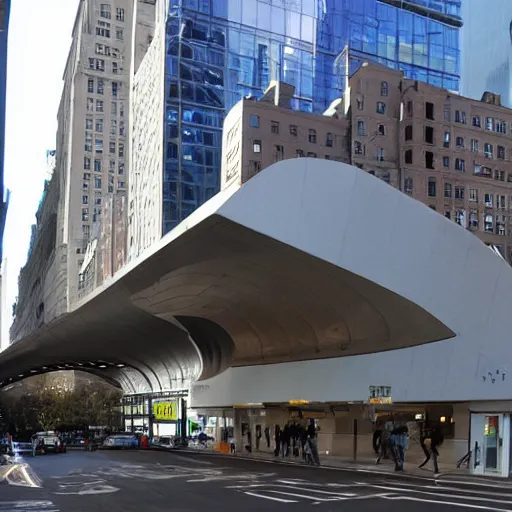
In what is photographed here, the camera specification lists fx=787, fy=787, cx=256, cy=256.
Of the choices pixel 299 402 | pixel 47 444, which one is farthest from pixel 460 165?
pixel 299 402

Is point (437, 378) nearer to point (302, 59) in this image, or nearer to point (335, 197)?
point (335, 197)

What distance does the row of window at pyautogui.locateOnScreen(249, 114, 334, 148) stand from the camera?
201ft

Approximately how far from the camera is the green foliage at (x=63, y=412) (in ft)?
286

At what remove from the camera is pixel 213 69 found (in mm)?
63750

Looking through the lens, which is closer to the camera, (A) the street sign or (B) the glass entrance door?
(B) the glass entrance door

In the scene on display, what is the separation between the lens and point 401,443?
2452cm

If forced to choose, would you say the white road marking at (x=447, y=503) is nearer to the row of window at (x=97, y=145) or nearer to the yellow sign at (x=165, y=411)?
the yellow sign at (x=165, y=411)

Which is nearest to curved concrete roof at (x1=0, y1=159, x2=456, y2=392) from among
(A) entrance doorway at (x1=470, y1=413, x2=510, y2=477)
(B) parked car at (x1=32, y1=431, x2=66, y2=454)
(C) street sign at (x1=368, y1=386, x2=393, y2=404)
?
(C) street sign at (x1=368, y1=386, x2=393, y2=404)

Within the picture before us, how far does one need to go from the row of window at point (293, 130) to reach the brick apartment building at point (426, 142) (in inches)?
4.3

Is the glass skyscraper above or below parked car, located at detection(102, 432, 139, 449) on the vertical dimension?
above

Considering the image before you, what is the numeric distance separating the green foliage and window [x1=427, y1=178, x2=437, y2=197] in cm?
4315

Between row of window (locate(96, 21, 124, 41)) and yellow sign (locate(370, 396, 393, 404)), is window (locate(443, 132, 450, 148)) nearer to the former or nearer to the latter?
yellow sign (locate(370, 396, 393, 404))

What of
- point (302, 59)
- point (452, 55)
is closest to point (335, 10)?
point (302, 59)

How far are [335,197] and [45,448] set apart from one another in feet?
97.5
